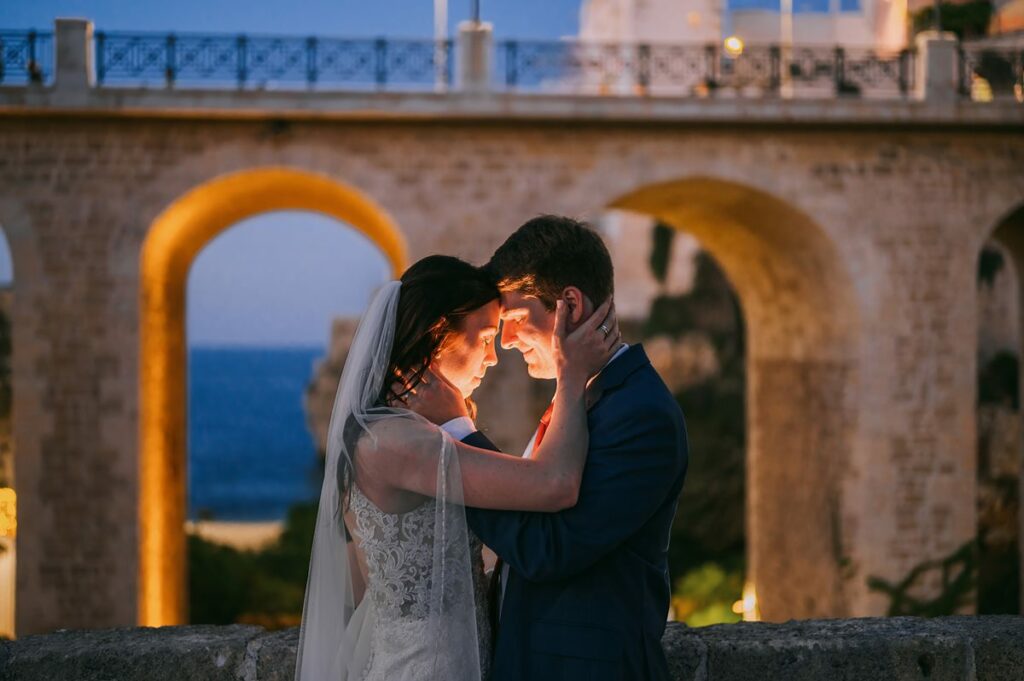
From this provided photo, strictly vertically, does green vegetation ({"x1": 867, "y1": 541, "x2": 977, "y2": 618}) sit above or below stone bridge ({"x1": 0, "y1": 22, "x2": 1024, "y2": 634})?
below

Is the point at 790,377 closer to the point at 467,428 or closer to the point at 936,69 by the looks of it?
the point at 936,69

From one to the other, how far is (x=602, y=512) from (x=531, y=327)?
1.65 feet

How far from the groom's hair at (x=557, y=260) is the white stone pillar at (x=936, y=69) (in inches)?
381

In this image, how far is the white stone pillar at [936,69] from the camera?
1052 cm

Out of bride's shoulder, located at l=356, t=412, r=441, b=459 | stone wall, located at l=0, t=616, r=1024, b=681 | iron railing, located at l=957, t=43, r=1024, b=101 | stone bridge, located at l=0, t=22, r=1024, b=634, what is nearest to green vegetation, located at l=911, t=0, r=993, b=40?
iron railing, located at l=957, t=43, r=1024, b=101

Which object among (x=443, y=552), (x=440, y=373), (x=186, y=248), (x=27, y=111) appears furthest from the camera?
(x=186, y=248)

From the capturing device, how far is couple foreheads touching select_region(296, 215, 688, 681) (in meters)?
2.02

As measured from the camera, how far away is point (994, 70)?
39.0 ft

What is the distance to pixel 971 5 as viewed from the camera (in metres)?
17.9

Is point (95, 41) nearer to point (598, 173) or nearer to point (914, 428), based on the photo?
point (598, 173)

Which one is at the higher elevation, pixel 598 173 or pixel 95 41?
pixel 95 41

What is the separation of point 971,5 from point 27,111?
16.6 metres

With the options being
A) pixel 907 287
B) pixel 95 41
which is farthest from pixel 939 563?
pixel 95 41

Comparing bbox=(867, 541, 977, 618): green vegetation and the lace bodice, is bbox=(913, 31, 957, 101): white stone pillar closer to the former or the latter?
bbox=(867, 541, 977, 618): green vegetation
